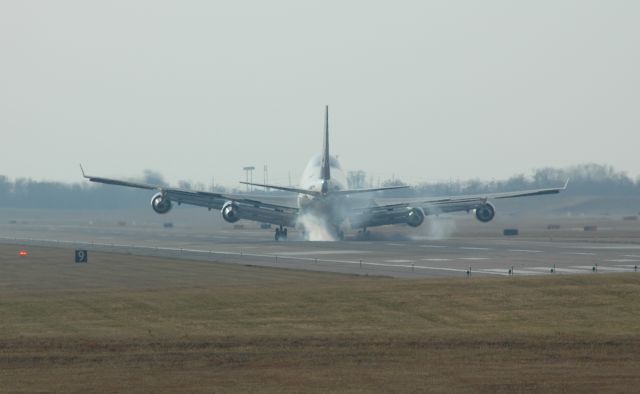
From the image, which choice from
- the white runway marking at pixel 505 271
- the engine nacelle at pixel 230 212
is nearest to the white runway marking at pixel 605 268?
the white runway marking at pixel 505 271

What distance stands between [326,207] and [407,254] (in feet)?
89.1

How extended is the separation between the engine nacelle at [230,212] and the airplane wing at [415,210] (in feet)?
35.3

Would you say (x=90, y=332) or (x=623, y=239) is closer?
(x=90, y=332)

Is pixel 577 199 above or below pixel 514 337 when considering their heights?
above

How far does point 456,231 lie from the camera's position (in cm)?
12612

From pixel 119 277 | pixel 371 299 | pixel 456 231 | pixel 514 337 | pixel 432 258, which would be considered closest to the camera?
pixel 514 337

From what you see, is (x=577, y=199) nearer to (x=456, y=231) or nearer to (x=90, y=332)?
(x=456, y=231)

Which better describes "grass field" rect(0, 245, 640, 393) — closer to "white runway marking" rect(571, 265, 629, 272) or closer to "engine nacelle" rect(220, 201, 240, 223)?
"white runway marking" rect(571, 265, 629, 272)

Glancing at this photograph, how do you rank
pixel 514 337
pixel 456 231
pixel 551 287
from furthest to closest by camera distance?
pixel 456 231
pixel 551 287
pixel 514 337

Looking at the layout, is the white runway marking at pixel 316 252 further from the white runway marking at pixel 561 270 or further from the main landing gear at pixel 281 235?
the main landing gear at pixel 281 235

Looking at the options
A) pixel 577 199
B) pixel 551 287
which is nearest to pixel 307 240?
pixel 551 287

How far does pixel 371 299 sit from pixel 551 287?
8.42 m

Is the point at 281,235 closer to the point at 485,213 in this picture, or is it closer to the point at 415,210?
the point at 415,210

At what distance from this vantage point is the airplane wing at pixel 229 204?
105125 mm
